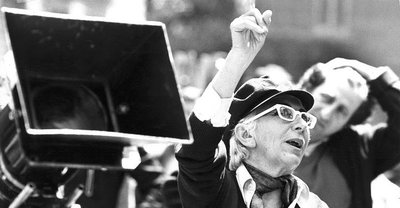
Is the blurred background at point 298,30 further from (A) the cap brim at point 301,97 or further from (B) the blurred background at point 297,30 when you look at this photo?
(A) the cap brim at point 301,97

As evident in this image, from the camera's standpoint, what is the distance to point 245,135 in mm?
4277

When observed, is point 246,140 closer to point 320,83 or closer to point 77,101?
point 77,101

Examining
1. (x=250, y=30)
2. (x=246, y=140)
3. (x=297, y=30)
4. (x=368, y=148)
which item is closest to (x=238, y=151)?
(x=246, y=140)

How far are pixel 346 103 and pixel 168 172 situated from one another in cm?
103

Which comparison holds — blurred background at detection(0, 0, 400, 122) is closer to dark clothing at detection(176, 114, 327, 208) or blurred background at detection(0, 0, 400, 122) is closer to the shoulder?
the shoulder

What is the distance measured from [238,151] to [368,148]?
1.45m

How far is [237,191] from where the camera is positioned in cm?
416

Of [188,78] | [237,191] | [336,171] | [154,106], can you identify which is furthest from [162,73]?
[188,78]

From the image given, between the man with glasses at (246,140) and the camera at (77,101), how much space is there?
289mm

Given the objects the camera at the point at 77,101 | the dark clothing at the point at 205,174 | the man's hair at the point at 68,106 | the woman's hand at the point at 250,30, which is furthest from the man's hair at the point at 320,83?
the man's hair at the point at 68,106

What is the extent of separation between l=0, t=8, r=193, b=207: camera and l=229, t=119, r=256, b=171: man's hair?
656mm

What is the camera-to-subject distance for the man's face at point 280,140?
4152mm

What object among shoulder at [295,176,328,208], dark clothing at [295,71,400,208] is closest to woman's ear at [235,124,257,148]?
shoulder at [295,176,328,208]

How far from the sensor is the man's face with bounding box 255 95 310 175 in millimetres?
4152
